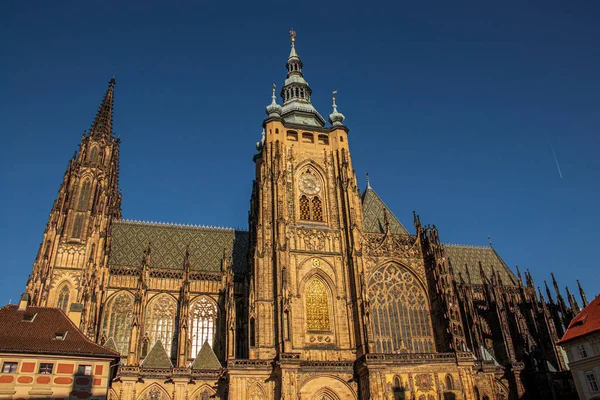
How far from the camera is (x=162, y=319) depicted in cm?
4575

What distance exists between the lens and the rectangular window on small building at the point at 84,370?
1199 inches

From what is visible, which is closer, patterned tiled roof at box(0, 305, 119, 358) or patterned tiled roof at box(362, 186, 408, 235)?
patterned tiled roof at box(0, 305, 119, 358)

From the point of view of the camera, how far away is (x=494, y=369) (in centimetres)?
4091

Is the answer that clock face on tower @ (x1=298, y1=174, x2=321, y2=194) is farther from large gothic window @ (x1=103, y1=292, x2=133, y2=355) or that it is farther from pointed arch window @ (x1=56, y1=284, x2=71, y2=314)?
pointed arch window @ (x1=56, y1=284, x2=71, y2=314)

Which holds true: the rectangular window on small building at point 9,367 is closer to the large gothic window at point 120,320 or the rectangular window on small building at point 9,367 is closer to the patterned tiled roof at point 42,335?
the patterned tiled roof at point 42,335

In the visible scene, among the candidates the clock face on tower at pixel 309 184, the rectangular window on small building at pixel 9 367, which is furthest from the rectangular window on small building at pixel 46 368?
the clock face on tower at pixel 309 184

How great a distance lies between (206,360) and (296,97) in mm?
28172

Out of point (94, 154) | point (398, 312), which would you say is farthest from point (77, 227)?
point (398, 312)

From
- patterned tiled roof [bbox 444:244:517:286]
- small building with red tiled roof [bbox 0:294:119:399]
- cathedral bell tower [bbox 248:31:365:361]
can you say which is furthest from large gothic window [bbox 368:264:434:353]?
small building with red tiled roof [bbox 0:294:119:399]

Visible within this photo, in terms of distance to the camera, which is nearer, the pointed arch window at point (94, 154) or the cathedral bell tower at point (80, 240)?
the cathedral bell tower at point (80, 240)

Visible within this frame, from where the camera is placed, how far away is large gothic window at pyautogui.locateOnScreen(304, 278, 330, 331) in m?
39.6

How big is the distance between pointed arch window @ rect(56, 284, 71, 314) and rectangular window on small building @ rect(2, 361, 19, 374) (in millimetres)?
14319

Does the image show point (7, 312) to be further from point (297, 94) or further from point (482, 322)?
point (482, 322)

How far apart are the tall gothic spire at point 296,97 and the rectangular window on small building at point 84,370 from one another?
1129 inches
